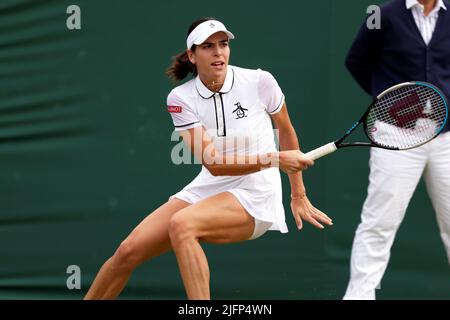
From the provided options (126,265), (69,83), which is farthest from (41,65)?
(126,265)

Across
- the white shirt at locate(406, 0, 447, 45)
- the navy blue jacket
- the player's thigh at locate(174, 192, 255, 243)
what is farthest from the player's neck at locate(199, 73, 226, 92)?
the white shirt at locate(406, 0, 447, 45)

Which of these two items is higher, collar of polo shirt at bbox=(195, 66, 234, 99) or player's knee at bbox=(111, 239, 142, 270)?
collar of polo shirt at bbox=(195, 66, 234, 99)

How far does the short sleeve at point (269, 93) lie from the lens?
4.49 meters

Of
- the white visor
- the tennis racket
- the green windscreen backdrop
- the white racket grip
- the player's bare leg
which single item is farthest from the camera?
the green windscreen backdrop

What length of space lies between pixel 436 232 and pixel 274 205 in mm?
1240

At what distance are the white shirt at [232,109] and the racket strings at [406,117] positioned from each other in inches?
18.0

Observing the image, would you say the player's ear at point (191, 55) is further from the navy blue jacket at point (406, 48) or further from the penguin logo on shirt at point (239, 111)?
the navy blue jacket at point (406, 48)

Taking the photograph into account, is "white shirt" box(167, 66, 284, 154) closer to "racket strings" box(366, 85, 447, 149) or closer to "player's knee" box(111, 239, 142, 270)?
"racket strings" box(366, 85, 447, 149)

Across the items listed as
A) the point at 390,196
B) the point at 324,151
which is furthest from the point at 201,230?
the point at 390,196

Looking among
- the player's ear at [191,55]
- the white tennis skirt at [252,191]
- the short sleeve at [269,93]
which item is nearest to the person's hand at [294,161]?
the white tennis skirt at [252,191]

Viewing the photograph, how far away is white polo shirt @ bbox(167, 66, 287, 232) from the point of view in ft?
14.7

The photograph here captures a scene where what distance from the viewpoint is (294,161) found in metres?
4.07

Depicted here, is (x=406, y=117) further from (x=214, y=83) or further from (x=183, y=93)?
(x=183, y=93)

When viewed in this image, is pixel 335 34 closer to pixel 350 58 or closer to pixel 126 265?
pixel 350 58
